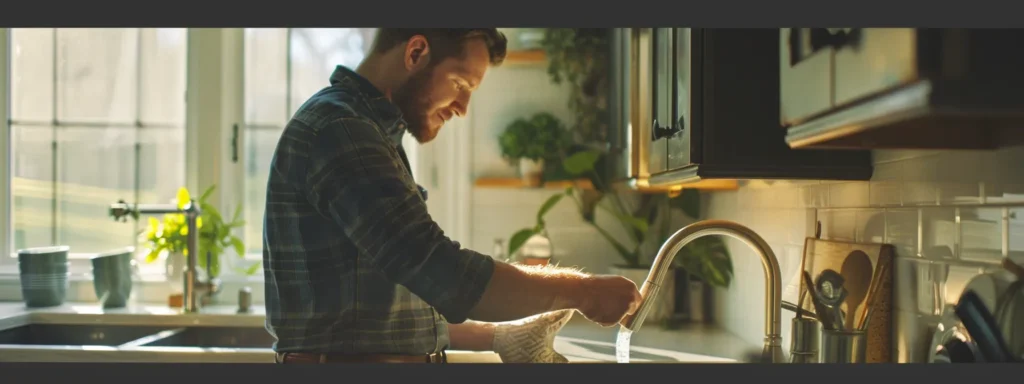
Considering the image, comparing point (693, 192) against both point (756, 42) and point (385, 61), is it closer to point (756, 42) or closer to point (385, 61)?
point (756, 42)

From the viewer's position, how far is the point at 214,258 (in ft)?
8.07

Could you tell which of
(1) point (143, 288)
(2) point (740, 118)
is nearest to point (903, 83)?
(2) point (740, 118)

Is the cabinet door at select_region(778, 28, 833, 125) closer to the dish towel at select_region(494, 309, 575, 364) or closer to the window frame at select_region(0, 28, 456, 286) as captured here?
the dish towel at select_region(494, 309, 575, 364)

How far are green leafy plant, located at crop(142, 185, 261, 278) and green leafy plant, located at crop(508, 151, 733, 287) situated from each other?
84 cm

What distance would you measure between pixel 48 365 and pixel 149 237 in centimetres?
223

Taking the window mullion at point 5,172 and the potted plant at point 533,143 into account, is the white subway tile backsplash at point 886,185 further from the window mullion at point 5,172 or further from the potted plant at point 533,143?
the window mullion at point 5,172

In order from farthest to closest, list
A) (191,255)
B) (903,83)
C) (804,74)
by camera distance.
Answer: (191,255), (804,74), (903,83)

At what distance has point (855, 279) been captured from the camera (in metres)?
1.24

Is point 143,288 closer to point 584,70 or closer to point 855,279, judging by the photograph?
point 584,70

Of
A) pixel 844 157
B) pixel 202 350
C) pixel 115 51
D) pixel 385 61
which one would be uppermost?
pixel 115 51

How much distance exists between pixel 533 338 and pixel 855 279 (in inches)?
19.9

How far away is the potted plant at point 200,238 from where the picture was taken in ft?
8.02

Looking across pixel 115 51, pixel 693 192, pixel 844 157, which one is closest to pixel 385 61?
pixel 844 157

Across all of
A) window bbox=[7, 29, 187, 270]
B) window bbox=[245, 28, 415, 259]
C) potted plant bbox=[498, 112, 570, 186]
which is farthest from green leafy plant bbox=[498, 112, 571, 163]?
window bbox=[7, 29, 187, 270]
